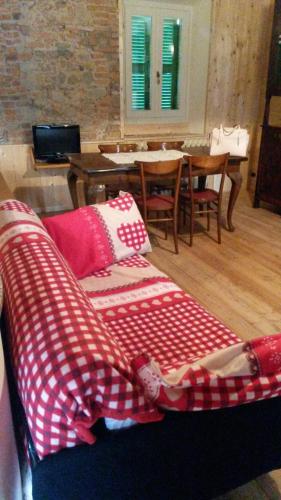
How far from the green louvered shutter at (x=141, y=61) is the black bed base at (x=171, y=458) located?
440 centimetres

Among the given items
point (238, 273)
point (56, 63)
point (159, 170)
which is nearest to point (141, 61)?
point (56, 63)

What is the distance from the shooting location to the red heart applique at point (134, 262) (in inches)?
87.8

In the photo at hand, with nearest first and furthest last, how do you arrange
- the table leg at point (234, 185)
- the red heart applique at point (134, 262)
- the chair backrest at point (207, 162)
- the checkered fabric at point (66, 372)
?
the checkered fabric at point (66, 372)
the red heart applique at point (134, 262)
the chair backrest at point (207, 162)
the table leg at point (234, 185)

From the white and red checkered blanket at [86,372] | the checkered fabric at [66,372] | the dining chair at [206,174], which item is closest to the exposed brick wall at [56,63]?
the dining chair at [206,174]

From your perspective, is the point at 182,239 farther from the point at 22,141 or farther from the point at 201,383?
the point at 201,383

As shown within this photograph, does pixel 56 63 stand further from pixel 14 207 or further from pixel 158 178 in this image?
pixel 14 207

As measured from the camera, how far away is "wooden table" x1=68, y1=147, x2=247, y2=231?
3.30 m

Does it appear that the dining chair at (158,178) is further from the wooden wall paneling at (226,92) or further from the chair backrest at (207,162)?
the wooden wall paneling at (226,92)

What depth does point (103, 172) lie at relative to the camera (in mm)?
3271

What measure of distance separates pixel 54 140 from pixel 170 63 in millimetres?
1861

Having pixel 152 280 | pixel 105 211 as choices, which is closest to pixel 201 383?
pixel 152 280

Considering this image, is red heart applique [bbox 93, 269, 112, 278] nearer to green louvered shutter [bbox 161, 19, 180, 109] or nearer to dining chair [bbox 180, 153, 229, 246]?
dining chair [bbox 180, 153, 229, 246]

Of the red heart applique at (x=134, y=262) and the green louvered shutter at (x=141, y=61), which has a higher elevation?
the green louvered shutter at (x=141, y=61)

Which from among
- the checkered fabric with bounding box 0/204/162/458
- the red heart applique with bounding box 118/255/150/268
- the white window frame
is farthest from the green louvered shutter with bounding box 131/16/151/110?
the checkered fabric with bounding box 0/204/162/458
